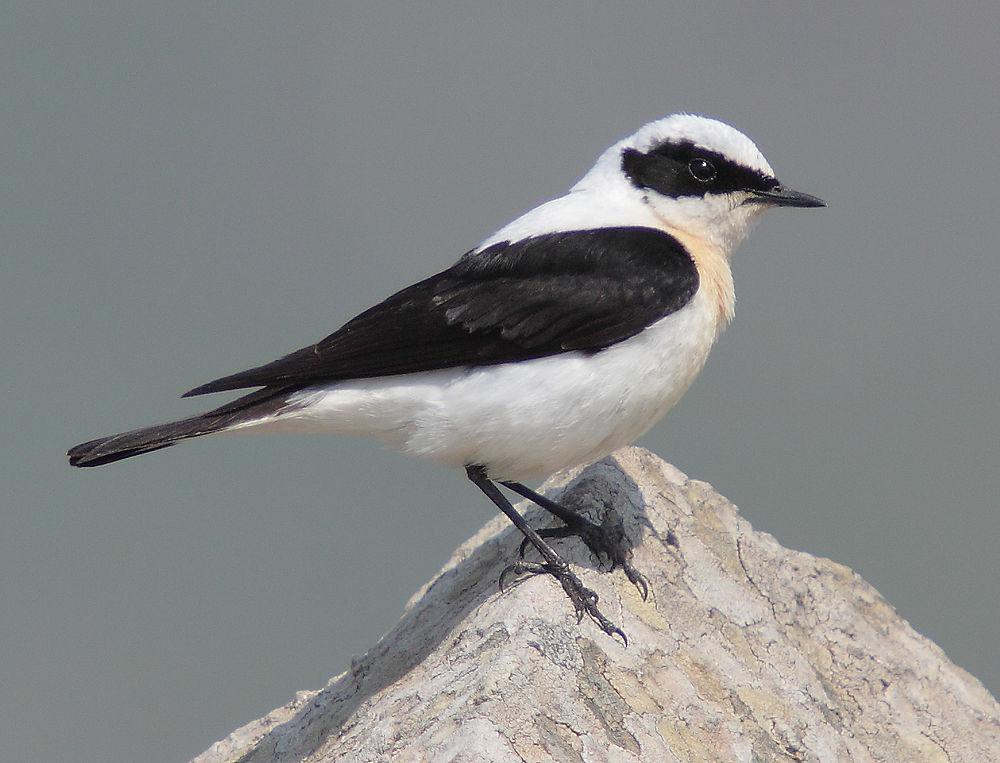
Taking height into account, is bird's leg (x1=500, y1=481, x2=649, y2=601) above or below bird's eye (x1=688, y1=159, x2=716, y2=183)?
below

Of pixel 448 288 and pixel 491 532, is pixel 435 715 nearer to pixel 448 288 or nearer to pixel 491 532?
pixel 448 288

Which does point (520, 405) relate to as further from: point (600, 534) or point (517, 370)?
point (600, 534)

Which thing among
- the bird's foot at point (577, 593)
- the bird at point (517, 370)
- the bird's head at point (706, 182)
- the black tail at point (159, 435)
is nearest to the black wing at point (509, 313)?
the bird at point (517, 370)

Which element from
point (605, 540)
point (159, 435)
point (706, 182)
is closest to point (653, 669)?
point (605, 540)

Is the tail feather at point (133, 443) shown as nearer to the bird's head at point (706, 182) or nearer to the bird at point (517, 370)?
the bird at point (517, 370)

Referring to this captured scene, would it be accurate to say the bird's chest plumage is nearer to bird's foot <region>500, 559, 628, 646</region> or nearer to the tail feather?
bird's foot <region>500, 559, 628, 646</region>

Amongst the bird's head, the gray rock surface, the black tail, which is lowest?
the gray rock surface

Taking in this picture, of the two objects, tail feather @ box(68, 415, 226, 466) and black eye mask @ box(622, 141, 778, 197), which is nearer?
tail feather @ box(68, 415, 226, 466)

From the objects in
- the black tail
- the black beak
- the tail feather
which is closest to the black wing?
the black tail

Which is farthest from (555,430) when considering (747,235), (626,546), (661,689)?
(747,235)
